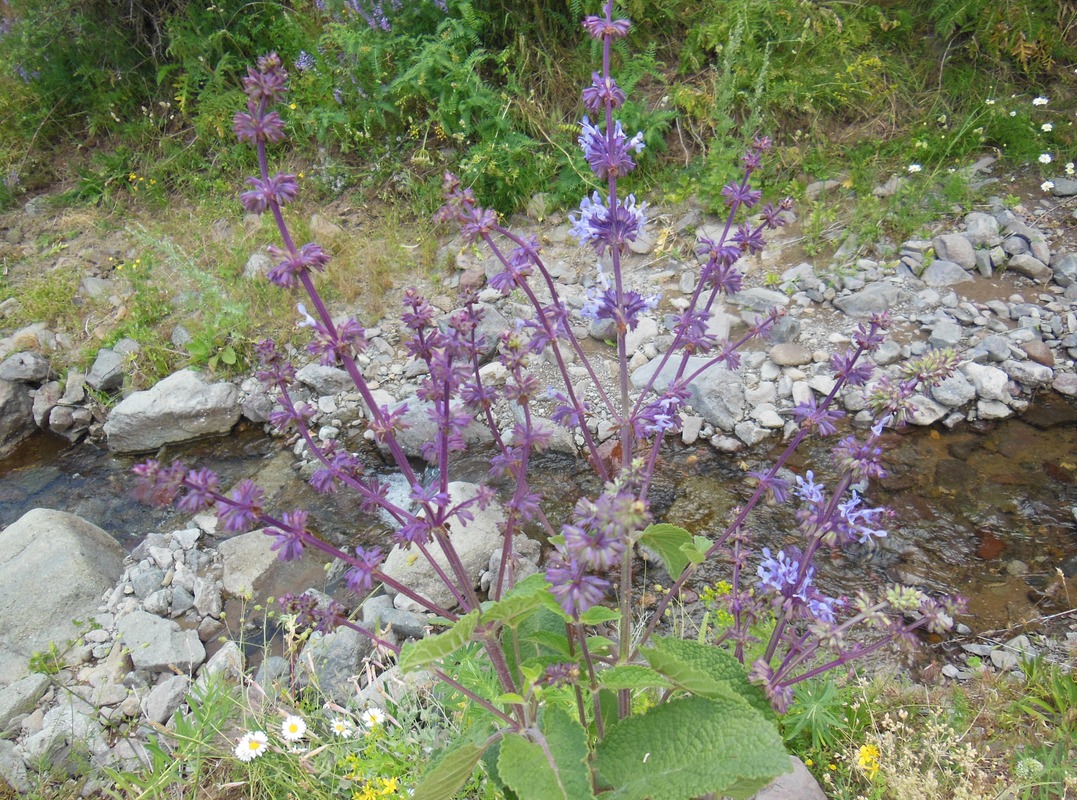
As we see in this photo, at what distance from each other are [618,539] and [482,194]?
5375 mm

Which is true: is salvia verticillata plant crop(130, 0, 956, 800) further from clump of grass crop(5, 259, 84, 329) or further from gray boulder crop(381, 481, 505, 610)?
clump of grass crop(5, 259, 84, 329)

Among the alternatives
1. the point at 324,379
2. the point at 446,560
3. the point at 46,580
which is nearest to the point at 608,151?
the point at 446,560

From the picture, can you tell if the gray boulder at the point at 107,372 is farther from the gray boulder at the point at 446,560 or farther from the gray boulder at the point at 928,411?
the gray boulder at the point at 928,411

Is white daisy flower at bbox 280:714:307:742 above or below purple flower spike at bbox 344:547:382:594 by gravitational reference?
below

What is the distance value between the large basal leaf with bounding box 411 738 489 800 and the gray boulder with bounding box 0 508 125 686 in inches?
117

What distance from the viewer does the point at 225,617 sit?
3.92 metres

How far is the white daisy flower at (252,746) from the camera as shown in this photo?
2449 mm

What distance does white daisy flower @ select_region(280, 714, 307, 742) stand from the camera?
249 centimetres

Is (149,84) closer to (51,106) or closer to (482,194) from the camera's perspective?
(51,106)

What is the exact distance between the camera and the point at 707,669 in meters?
1.83

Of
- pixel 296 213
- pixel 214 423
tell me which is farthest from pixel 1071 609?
pixel 296 213

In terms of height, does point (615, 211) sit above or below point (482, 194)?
above

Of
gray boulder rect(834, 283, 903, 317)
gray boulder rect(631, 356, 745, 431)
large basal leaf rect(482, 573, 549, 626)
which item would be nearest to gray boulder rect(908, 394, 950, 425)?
gray boulder rect(834, 283, 903, 317)

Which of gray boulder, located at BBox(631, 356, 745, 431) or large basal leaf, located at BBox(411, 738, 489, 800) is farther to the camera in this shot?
gray boulder, located at BBox(631, 356, 745, 431)
